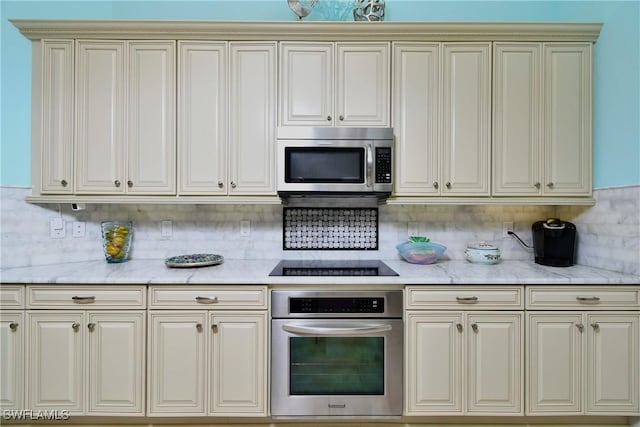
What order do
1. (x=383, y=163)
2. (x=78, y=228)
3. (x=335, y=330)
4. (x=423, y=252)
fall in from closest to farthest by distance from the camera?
(x=335, y=330) < (x=383, y=163) < (x=423, y=252) < (x=78, y=228)

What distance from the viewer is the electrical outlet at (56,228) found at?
2199 millimetres

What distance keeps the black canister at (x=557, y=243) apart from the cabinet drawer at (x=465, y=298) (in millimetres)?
536

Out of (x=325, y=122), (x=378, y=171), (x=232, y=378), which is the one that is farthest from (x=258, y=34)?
(x=232, y=378)

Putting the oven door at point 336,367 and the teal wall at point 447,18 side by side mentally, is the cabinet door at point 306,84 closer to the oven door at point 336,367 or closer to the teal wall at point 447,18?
the teal wall at point 447,18

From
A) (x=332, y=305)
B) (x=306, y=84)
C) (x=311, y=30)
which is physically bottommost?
(x=332, y=305)

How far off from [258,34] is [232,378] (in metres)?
2.10

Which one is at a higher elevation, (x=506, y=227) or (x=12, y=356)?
(x=506, y=227)

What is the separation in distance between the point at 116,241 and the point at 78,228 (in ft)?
1.27

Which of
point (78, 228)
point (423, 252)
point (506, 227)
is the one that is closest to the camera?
point (423, 252)

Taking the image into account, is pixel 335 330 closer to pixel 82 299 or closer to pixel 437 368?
pixel 437 368

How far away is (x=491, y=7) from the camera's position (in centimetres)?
240

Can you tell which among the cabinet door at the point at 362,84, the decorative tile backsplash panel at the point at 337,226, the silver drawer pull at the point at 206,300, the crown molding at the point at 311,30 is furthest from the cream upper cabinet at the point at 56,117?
the cabinet door at the point at 362,84

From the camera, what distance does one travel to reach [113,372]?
1756mm

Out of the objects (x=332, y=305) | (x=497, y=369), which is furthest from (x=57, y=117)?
(x=497, y=369)
